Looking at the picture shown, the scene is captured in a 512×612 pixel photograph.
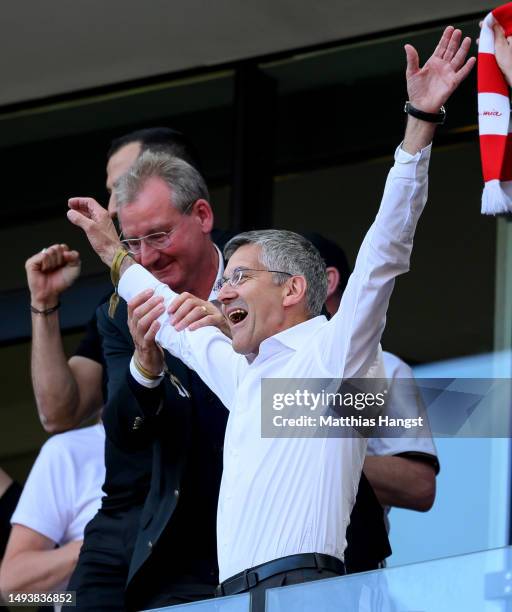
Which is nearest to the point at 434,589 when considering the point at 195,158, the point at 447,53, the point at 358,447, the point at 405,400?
the point at 358,447

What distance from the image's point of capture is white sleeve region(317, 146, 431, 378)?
3.20 metres

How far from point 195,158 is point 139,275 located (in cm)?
107

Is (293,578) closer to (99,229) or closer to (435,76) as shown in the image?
(435,76)

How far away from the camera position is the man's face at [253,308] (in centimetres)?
355

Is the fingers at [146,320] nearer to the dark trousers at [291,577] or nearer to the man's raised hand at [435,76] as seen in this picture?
the dark trousers at [291,577]

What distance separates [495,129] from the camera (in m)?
3.65

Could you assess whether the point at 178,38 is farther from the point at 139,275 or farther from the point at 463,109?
the point at 139,275

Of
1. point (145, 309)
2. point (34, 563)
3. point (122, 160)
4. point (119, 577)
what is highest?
point (122, 160)

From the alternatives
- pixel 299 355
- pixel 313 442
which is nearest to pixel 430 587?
pixel 313 442

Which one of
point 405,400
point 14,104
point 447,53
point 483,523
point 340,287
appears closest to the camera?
point 447,53

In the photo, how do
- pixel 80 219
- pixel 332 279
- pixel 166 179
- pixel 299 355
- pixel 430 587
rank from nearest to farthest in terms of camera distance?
pixel 430 587, pixel 299 355, pixel 80 219, pixel 166 179, pixel 332 279

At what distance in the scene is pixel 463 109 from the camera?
20.0ft

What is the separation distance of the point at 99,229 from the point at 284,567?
132cm

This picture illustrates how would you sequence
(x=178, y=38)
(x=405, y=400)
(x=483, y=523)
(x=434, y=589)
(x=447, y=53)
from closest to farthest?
(x=434, y=589) < (x=447, y=53) < (x=405, y=400) < (x=483, y=523) < (x=178, y=38)
